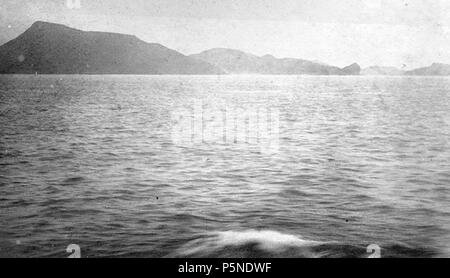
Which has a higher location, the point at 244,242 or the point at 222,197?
the point at 222,197

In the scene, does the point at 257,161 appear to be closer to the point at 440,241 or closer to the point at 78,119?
the point at 440,241

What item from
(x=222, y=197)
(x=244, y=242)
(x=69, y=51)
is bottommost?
(x=244, y=242)

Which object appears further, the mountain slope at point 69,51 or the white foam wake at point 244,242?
the mountain slope at point 69,51

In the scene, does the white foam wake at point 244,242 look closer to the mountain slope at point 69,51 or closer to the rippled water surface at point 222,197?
the rippled water surface at point 222,197

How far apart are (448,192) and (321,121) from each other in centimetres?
2374

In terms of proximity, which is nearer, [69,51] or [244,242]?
[244,242]

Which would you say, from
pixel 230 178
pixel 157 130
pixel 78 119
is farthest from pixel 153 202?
pixel 78 119

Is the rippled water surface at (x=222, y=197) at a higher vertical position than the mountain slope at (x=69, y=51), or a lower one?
lower

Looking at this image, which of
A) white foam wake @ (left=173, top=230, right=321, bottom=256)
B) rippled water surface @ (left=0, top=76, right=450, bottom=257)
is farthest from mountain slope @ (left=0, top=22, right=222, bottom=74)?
white foam wake @ (left=173, top=230, right=321, bottom=256)

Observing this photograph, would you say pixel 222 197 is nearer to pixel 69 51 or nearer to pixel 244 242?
pixel 244 242

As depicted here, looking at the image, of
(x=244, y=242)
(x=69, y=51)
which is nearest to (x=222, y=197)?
(x=244, y=242)

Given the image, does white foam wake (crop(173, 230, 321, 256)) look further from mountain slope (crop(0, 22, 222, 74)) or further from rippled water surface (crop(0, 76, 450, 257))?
mountain slope (crop(0, 22, 222, 74))

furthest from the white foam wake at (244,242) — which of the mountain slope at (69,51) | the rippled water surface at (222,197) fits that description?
the mountain slope at (69,51)

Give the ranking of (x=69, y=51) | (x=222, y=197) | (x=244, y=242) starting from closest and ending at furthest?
(x=244, y=242), (x=222, y=197), (x=69, y=51)
